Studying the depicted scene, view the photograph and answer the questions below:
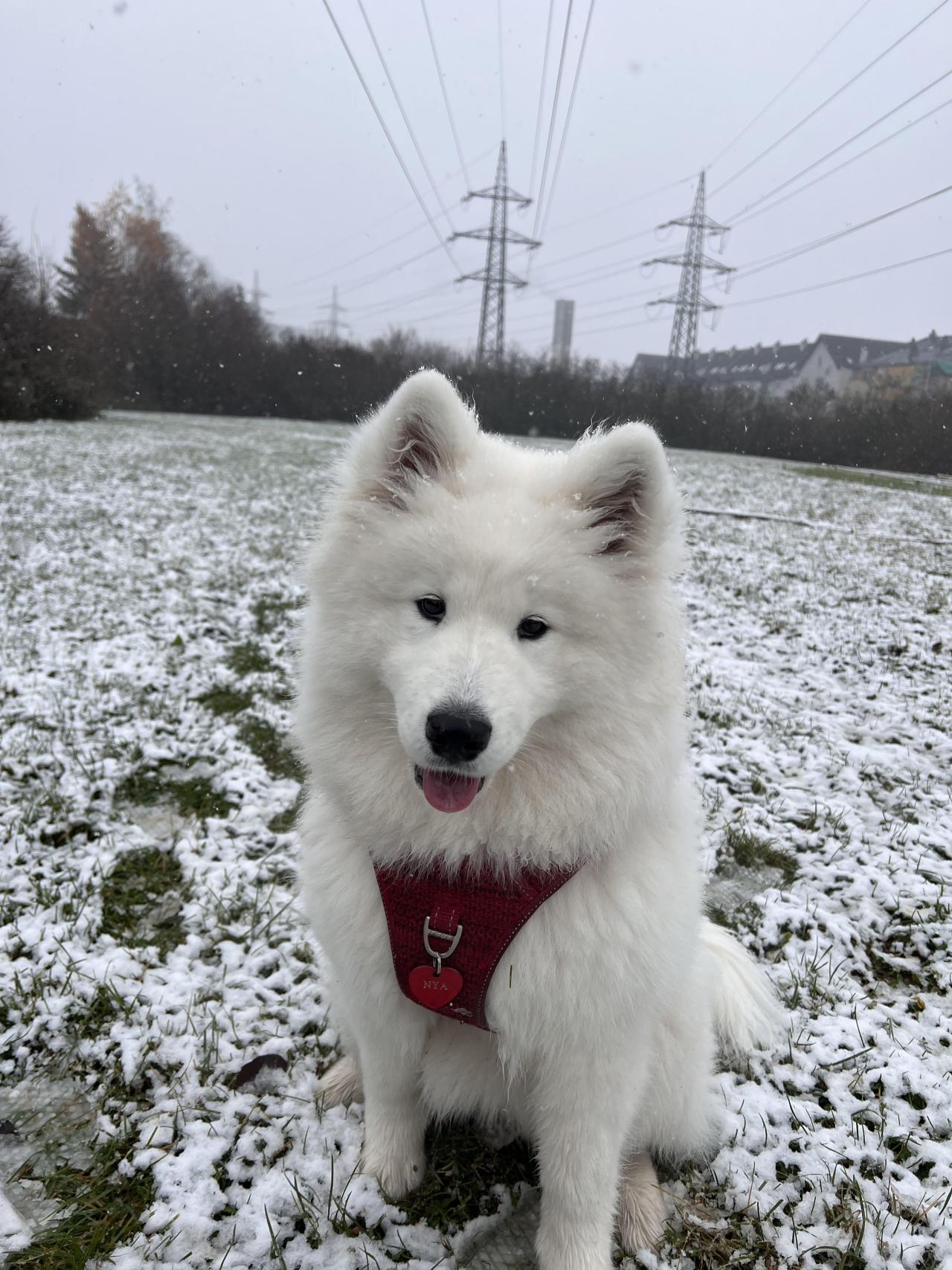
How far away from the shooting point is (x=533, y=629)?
1573mm

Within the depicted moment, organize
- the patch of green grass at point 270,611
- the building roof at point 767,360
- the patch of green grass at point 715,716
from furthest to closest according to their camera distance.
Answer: the building roof at point 767,360, the patch of green grass at point 270,611, the patch of green grass at point 715,716

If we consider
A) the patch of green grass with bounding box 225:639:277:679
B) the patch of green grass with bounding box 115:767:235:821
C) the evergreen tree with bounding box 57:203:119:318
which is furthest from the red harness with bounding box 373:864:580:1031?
the evergreen tree with bounding box 57:203:119:318

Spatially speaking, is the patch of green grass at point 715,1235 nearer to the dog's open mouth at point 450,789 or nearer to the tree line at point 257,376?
the dog's open mouth at point 450,789

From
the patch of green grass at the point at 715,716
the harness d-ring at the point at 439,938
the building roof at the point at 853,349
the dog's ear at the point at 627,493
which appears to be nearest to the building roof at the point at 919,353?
the building roof at the point at 853,349

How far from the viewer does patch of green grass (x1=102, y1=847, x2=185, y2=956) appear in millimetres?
2674

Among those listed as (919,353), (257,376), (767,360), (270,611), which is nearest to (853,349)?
(767,360)

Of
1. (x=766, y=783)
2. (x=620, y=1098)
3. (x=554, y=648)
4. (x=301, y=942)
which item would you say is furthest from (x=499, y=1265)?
(x=766, y=783)

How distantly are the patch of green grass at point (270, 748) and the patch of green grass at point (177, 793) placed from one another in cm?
32

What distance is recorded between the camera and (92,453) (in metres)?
14.9

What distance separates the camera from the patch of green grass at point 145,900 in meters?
2.67

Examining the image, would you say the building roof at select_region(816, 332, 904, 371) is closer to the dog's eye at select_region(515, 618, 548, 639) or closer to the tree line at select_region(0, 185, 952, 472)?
the tree line at select_region(0, 185, 952, 472)

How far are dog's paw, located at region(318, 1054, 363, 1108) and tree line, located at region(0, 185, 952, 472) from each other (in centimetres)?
1081

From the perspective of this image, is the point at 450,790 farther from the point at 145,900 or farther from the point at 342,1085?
the point at 145,900

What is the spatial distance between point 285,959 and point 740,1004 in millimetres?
1454
